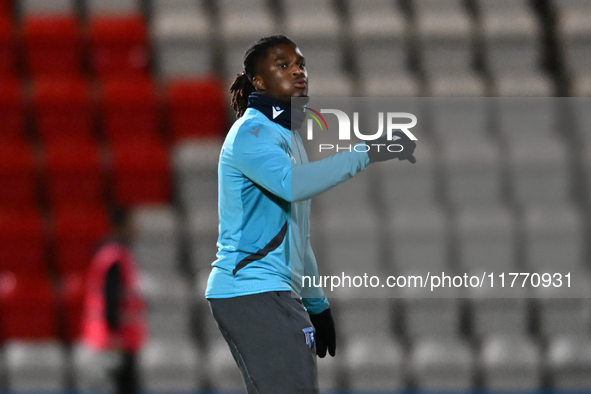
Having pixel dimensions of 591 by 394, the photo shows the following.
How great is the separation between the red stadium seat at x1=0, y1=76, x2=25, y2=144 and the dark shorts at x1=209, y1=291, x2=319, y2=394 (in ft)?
9.25

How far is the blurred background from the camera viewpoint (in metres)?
3.51

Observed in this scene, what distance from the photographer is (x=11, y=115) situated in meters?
3.91

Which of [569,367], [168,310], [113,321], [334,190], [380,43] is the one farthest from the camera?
[380,43]

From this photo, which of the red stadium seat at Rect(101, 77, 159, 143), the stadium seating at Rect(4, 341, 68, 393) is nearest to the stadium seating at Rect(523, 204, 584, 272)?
the red stadium seat at Rect(101, 77, 159, 143)

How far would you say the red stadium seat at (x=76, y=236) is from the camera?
3.71 m

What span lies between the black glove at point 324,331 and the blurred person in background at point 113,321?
1.72 m

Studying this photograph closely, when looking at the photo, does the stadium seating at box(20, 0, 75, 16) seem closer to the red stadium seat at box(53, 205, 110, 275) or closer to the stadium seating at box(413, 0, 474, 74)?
the red stadium seat at box(53, 205, 110, 275)

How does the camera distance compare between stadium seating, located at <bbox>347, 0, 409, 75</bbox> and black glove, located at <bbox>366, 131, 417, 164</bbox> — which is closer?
black glove, located at <bbox>366, 131, 417, 164</bbox>

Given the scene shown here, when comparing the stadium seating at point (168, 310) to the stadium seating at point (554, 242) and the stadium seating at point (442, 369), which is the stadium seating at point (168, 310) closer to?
the stadium seating at point (442, 369)

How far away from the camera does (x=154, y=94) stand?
3971 mm

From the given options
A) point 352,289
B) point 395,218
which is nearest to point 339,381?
point 352,289

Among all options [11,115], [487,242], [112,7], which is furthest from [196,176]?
[487,242]

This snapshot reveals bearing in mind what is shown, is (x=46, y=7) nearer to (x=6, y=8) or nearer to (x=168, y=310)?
(x=6, y=8)

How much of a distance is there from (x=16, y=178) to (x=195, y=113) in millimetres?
884
